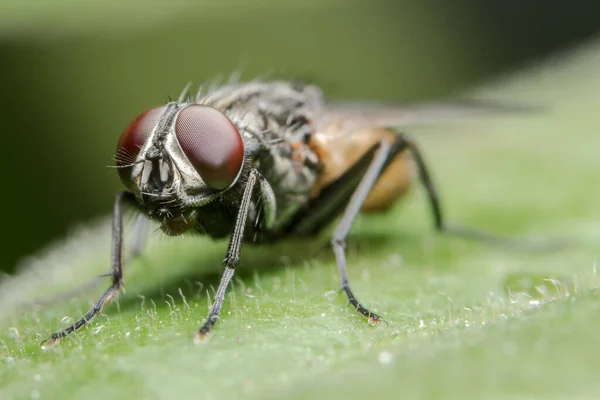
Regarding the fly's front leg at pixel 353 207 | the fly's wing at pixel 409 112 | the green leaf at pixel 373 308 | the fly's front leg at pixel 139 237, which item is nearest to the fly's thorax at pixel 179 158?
the green leaf at pixel 373 308

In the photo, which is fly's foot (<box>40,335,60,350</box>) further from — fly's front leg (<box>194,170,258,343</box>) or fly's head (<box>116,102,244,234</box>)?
fly's head (<box>116,102,244,234</box>)

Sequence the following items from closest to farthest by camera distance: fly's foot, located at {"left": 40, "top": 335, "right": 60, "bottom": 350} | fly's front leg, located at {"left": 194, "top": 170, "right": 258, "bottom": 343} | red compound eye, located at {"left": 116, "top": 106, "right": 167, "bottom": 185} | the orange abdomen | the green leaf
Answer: the green leaf → fly's foot, located at {"left": 40, "top": 335, "right": 60, "bottom": 350} → fly's front leg, located at {"left": 194, "top": 170, "right": 258, "bottom": 343} → red compound eye, located at {"left": 116, "top": 106, "right": 167, "bottom": 185} → the orange abdomen

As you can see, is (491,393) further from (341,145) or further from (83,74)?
(83,74)

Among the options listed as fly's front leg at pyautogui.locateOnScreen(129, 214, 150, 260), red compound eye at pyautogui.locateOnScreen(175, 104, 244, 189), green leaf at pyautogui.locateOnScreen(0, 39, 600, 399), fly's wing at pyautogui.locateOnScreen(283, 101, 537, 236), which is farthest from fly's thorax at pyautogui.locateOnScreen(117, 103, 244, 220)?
fly's front leg at pyautogui.locateOnScreen(129, 214, 150, 260)

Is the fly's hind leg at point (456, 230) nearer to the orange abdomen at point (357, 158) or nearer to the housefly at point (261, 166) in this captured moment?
the housefly at point (261, 166)

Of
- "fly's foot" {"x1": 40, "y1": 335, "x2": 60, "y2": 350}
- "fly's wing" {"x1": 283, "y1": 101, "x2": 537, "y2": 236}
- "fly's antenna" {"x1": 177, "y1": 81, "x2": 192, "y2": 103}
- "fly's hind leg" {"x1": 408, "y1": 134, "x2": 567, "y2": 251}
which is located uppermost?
"fly's antenna" {"x1": 177, "y1": 81, "x2": 192, "y2": 103}

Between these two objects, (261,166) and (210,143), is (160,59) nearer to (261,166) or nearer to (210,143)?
(261,166)

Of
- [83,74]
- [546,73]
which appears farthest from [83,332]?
[546,73]
